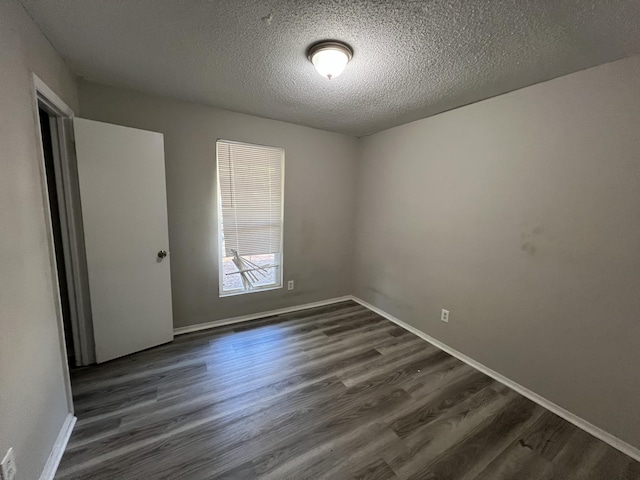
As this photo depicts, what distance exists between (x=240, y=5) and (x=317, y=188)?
217 cm

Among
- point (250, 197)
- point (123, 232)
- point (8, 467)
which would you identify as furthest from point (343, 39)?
point (8, 467)

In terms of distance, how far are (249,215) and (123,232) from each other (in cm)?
117

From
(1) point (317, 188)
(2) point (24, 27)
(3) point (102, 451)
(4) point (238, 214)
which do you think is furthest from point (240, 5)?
(3) point (102, 451)

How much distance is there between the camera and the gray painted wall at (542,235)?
1.52m

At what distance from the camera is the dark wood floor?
4.50 feet

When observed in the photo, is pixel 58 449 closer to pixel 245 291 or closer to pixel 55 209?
pixel 55 209

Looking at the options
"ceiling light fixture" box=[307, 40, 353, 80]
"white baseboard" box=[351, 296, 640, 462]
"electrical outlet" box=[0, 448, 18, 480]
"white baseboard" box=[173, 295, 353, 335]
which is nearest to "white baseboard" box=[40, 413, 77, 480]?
"electrical outlet" box=[0, 448, 18, 480]

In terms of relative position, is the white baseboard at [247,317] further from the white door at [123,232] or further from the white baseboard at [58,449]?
the white baseboard at [58,449]

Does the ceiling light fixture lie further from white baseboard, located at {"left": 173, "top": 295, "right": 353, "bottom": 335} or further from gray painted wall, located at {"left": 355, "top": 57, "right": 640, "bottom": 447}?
white baseboard, located at {"left": 173, "top": 295, "right": 353, "bottom": 335}

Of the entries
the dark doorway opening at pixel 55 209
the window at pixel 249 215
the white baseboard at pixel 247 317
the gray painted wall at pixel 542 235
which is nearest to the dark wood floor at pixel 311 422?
the white baseboard at pixel 247 317

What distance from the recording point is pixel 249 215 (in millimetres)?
2916

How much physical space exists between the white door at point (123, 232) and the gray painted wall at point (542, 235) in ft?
8.34

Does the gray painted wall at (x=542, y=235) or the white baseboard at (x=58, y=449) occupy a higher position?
the gray painted wall at (x=542, y=235)

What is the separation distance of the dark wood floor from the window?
2.84 ft
